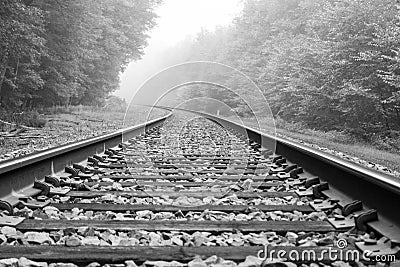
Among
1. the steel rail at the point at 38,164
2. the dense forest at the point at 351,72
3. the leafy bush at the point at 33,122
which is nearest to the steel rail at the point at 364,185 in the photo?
the steel rail at the point at 38,164

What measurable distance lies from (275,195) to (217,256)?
1457 mm

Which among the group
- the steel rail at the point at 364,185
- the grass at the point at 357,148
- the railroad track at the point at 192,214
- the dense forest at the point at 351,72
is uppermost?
the dense forest at the point at 351,72

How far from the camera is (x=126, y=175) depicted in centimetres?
408

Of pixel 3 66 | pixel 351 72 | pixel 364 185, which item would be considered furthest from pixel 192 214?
pixel 3 66

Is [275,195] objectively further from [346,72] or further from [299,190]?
[346,72]

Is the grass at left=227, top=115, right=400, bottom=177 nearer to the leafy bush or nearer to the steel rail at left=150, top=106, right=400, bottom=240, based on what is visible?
the steel rail at left=150, top=106, right=400, bottom=240

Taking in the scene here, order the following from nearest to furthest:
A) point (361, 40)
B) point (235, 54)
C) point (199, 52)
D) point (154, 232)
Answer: point (154, 232), point (361, 40), point (235, 54), point (199, 52)

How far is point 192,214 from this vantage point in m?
2.67

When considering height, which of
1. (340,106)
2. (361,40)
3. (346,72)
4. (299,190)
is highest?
(361,40)

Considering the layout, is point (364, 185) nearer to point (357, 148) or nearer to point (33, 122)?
point (357, 148)

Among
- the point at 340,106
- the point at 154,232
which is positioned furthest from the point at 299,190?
the point at 340,106

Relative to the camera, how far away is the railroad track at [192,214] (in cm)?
187

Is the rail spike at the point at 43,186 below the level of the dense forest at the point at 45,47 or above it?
below

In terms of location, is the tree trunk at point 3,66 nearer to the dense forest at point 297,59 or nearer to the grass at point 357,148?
the dense forest at point 297,59
